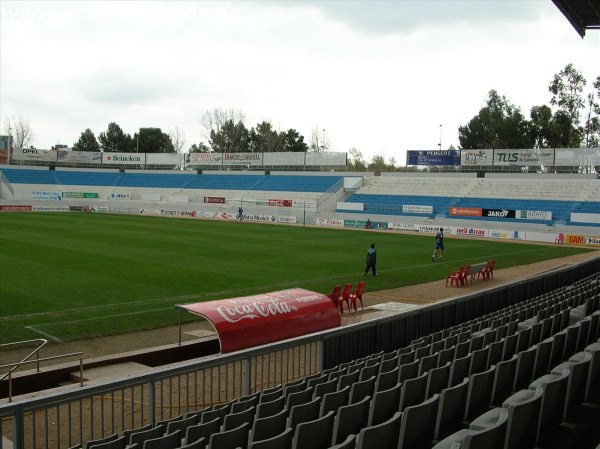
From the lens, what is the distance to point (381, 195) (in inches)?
2645

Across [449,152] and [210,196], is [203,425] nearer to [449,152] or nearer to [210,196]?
[449,152]

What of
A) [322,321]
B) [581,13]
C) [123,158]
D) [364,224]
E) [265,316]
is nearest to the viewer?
[265,316]

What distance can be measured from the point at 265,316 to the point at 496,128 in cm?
9059

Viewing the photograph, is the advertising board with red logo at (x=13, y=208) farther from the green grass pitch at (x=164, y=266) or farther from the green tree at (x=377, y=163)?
the green tree at (x=377, y=163)

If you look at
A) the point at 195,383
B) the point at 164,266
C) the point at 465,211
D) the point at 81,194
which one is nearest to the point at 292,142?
the point at 81,194

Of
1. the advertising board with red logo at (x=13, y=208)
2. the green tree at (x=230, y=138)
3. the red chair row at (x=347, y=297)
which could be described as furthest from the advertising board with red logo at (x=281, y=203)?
the green tree at (x=230, y=138)

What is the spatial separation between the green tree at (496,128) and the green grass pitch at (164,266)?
53413 millimetres

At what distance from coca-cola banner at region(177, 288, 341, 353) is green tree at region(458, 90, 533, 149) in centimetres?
8587

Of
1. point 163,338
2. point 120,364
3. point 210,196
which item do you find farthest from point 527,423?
point 210,196

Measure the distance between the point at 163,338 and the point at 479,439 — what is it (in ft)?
41.4

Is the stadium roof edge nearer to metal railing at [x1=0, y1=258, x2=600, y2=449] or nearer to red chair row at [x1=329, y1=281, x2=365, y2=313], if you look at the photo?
metal railing at [x1=0, y1=258, x2=600, y2=449]

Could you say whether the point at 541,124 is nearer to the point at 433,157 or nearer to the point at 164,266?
the point at 433,157

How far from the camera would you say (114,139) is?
406ft

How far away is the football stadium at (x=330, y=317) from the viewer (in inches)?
213
